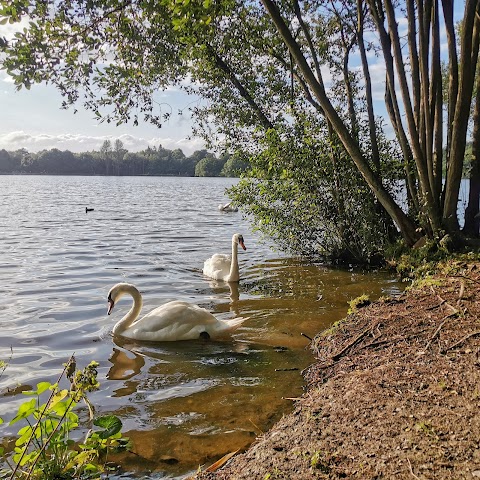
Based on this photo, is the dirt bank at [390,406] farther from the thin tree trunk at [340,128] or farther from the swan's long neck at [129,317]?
the thin tree trunk at [340,128]

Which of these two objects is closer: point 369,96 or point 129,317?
point 129,317

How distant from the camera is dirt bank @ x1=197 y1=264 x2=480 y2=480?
125 inches

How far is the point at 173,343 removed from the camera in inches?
299

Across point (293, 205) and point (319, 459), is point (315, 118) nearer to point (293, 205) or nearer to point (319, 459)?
point (293, 205)

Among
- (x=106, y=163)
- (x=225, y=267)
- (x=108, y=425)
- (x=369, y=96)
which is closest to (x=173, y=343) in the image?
(x=108, y=425)

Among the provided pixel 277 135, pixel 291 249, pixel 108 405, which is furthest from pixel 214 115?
pixel 108 405

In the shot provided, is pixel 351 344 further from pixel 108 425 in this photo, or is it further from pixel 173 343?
pixel 108 425

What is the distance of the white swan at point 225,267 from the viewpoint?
39.0 feet

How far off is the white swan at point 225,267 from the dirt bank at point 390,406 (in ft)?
18.0

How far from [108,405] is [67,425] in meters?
2.04

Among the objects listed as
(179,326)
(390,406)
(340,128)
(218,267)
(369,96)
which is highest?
(369,96)

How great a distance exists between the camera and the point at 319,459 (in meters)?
3.29

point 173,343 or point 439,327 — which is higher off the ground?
point 439,327

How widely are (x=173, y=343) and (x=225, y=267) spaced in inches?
195
